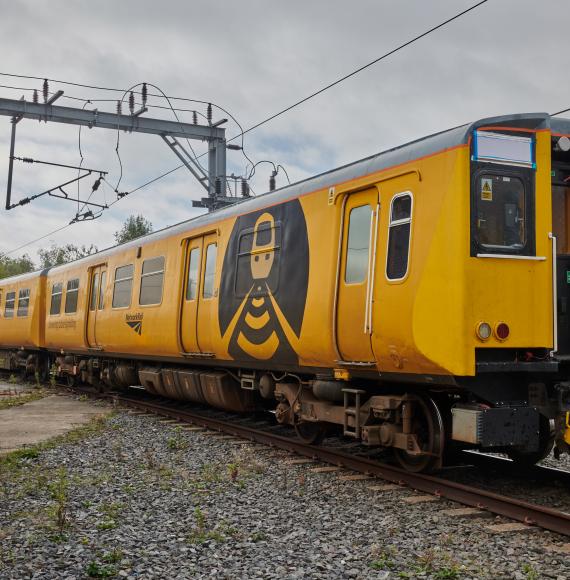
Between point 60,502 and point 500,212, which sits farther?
point 500,212

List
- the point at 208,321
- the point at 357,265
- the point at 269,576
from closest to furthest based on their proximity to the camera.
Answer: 1. the point at 269,576
2. the point at 357,265
3. the point at 208,321

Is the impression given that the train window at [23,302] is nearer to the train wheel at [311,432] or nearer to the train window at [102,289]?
the train window at [102,289]

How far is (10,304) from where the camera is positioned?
2403 centimetres

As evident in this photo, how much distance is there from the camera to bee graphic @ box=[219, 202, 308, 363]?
8797mm

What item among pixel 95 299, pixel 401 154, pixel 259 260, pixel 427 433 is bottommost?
pixel 427 433

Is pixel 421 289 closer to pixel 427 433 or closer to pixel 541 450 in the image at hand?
pixel 427 433

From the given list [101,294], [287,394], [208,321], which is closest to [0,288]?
[101,294]

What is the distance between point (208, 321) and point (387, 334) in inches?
174

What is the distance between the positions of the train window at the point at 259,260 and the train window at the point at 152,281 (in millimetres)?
2942

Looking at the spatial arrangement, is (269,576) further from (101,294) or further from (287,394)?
(101,294)

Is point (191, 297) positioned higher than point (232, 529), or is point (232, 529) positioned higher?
point (191, 297)

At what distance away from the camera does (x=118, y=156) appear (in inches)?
744

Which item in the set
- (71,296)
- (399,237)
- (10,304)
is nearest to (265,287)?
(399,237)

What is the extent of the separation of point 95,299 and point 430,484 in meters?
10.7
